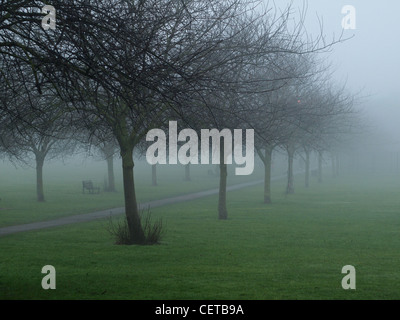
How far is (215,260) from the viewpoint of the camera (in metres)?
15.8

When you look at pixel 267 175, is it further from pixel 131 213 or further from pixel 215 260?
pixel 215 260

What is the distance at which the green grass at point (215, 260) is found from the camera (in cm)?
1137

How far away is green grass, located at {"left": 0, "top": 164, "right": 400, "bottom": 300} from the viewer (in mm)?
11367

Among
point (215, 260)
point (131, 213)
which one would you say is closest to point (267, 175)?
point (131, 213)

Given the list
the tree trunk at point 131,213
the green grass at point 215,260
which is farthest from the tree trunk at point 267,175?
the tree trunk at point 131,213

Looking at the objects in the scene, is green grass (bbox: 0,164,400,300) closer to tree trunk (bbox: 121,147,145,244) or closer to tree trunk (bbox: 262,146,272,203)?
tree trunk (bbox: 121,147,145,244)

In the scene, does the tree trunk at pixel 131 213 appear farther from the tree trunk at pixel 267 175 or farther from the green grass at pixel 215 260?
the tree trunk at pixel 267 175

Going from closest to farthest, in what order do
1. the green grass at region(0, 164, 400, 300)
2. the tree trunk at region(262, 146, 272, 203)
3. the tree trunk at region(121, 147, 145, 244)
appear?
the green grass at region(0, 164, 400, 300) < the tree trunk at region(121, 147, 145, 244) < the tree trunk at region(262, 146, 272, 203)

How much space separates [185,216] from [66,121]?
10911 millimetres

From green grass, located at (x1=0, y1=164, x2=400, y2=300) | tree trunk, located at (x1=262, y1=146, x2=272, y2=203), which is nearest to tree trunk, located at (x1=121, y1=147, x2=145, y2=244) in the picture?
green grass, located at (x1=0, y1=164, x2=400, y2=300)
